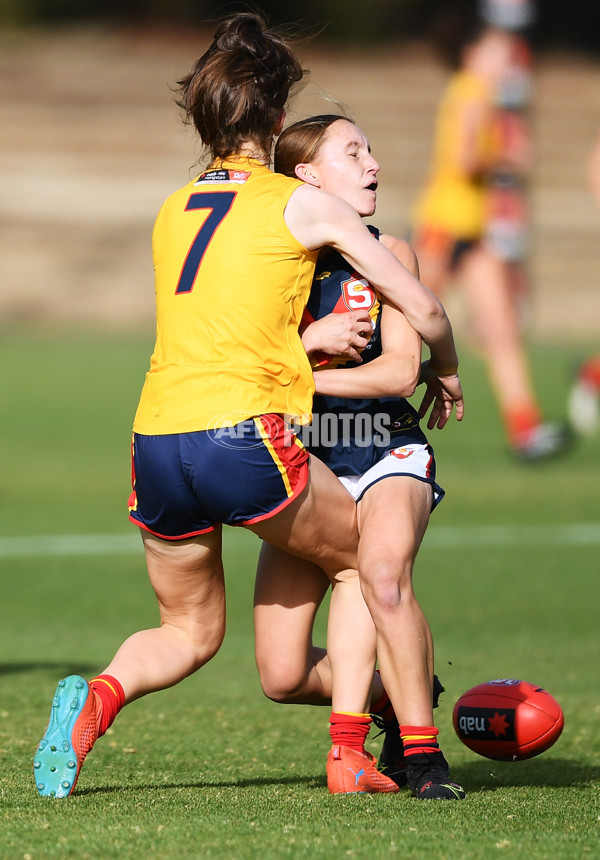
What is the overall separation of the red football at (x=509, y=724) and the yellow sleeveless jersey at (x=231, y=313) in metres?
1.35

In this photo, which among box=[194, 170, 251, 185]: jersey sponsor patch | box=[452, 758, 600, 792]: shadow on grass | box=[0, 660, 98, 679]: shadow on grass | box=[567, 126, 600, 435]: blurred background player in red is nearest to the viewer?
box=[194, 170, 251, 185]: jersey sponsor patch

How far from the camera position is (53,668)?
6.76 metres

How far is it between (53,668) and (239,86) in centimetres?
353

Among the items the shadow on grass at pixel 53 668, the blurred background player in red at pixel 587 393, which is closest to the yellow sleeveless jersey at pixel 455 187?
the blurred background player in red at pixel 587 393

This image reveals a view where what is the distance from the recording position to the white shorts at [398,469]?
14.3ft

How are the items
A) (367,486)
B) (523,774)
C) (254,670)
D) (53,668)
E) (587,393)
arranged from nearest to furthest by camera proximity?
→ (367,486), (523,774), (53,668), (254,670), (587,393)

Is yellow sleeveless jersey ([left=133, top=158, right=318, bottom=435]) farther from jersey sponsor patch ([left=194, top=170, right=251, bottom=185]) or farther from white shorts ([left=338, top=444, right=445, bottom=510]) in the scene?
white shorts ([left=338, top=444, right=445, bottom=510])

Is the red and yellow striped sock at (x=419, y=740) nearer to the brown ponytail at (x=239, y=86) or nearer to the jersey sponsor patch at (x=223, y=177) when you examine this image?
the jersey sponsor patch at (x=223, y=177)

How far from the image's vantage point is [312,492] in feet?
13.6

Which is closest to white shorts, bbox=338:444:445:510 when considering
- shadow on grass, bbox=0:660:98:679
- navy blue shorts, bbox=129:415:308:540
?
navy blue shorts, bbox=129:415:308:540

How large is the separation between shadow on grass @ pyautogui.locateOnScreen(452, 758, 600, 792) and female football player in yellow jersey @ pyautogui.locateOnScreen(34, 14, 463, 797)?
53 cm

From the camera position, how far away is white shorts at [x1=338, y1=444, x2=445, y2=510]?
437cm

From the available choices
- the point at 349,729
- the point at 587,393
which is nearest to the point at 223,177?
the point at 349,729

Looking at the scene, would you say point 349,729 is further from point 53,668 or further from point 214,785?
point 53,668
